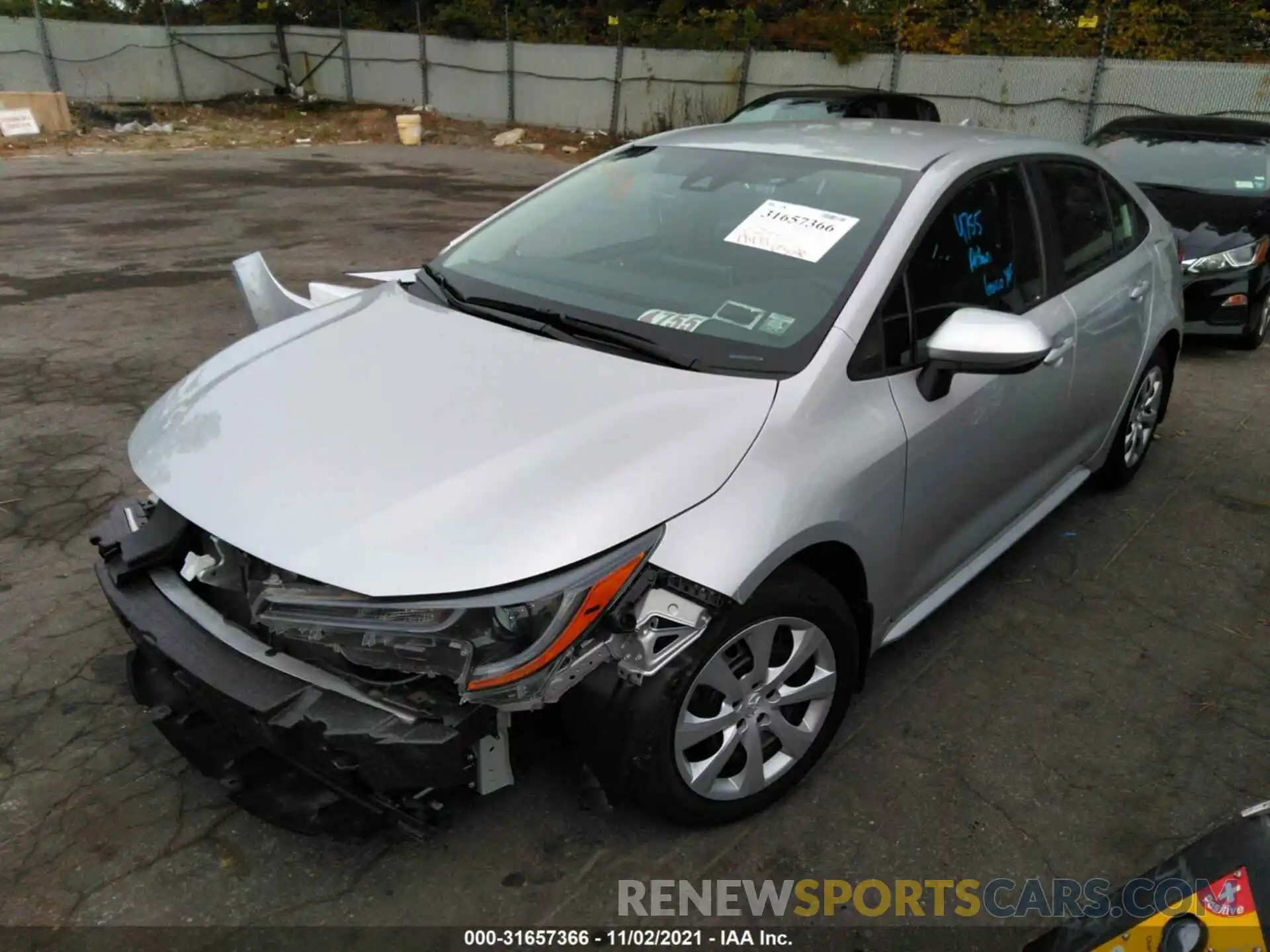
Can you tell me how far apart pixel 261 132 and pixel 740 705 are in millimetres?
21742

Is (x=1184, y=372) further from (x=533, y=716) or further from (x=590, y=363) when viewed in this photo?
(x=533, y=716)

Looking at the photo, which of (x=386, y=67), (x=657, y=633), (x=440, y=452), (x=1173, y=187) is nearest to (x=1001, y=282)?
(x=657, y=633)

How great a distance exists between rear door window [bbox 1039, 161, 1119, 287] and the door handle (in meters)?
0.23

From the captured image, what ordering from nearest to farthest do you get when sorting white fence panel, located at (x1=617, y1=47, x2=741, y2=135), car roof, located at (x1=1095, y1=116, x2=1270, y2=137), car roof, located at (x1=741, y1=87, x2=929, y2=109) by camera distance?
car roof, located at (x1=1095, y1=116, x2=1270, y2=137)
car roof, located at (x1=741, y1=87, x2=929, y2=109)
white fence panel, located at (x1=617, y1=47, x2=741, y2=135)

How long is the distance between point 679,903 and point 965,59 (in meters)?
16.6

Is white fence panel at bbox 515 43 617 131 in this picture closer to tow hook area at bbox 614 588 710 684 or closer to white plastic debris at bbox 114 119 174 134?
white plastic debris at bbox 114 119 174 134

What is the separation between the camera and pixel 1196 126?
7547mm

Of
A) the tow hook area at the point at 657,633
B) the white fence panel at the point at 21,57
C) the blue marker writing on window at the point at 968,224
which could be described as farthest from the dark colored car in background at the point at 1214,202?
the white fence panel at the point at 21,57

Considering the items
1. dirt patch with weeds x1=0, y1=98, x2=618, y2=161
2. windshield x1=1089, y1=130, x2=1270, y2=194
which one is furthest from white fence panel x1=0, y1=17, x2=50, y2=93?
windshield x1=1089, y1=130, x2=1270, y2=194

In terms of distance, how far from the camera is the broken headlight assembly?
6.52 ft

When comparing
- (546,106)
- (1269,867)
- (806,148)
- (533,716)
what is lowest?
(546,106)

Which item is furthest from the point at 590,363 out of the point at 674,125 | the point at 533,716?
the point at 674,125

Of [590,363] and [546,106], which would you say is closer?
[590,363]

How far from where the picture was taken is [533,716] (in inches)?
85.3
